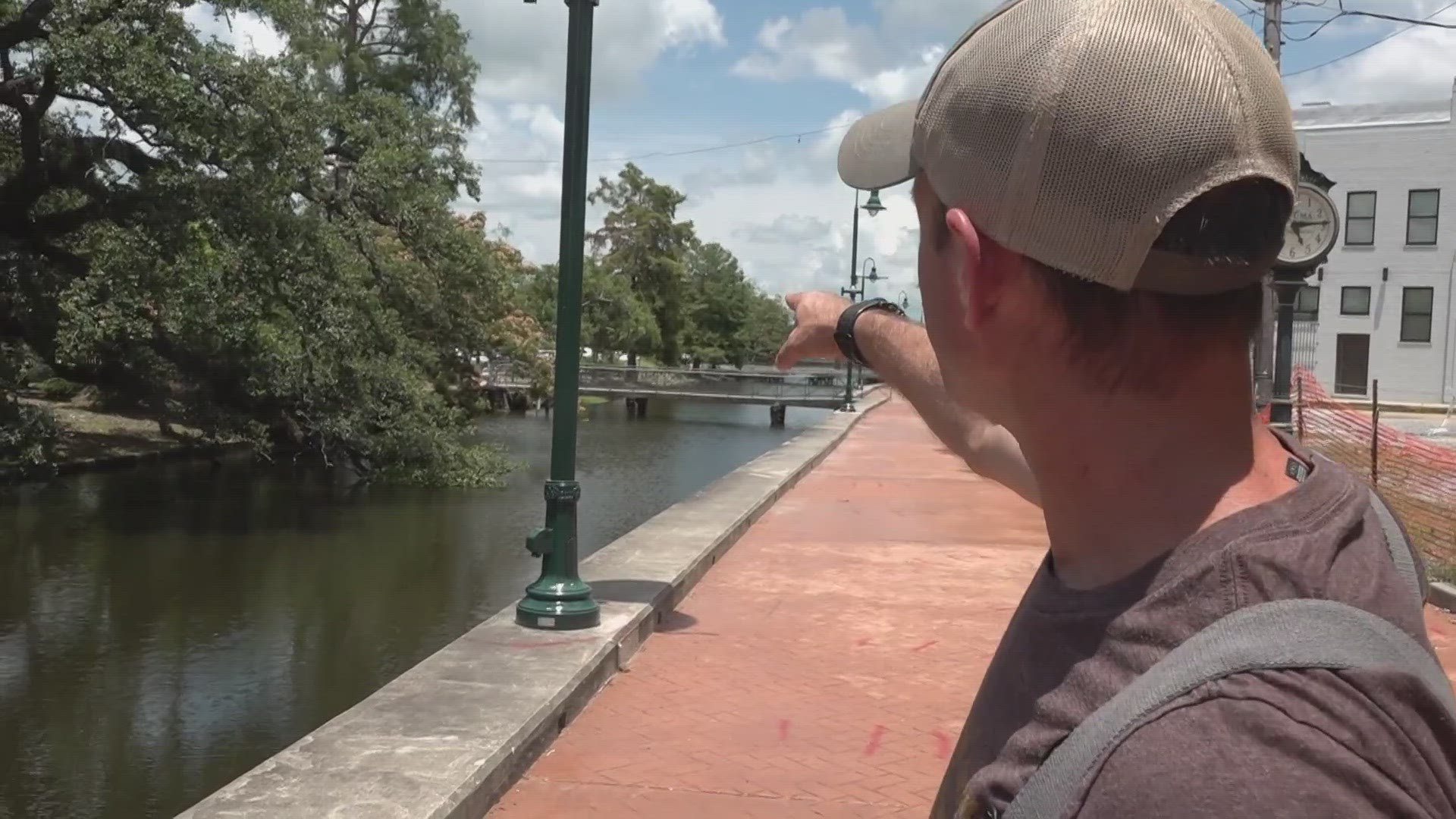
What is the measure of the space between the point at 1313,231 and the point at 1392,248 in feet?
83.4

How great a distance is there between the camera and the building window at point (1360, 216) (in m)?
30.0

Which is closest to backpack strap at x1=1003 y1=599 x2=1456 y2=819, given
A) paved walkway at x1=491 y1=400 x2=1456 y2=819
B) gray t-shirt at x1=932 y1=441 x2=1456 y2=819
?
gray t-shirt at x1=932 y1=441 x2=1456 y2=819

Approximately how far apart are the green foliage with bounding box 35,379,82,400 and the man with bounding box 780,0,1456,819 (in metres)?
25.0

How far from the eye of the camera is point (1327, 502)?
2.97ft

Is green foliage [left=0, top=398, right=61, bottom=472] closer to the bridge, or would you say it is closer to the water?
the water

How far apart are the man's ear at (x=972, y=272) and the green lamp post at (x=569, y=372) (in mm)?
5860

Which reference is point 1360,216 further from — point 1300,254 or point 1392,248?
point 1300,254

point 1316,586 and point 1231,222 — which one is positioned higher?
point 1231,222

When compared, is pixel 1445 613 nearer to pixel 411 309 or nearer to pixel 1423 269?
pixel 411 309

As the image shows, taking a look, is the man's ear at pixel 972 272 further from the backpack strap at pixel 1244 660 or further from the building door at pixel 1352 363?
the building door at pixel 1352 363

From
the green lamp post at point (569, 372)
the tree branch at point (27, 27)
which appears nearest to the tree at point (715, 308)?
the tree branch at point (27, 27)

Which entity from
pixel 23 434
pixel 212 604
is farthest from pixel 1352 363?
pixel 23 434

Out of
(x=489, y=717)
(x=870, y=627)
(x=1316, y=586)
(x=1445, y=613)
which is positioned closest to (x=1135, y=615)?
(x=1316, y=586)

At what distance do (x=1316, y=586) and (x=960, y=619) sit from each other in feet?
25.4
